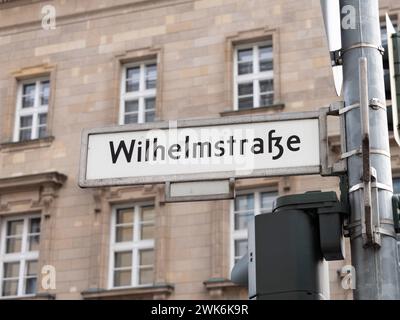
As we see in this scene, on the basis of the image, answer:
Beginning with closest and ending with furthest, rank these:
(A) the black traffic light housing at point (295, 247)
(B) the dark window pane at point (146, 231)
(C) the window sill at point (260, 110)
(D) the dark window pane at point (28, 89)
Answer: (A) the black traffic light housing at point (295, 247) < (C) the window sill at point (260, 110) < (B) the dark window pane at point (146, 231) < (D) the dark window pane at point (28, 89)

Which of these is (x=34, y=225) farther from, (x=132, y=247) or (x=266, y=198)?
(x=266, y=198)

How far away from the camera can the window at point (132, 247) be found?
63.0 ft

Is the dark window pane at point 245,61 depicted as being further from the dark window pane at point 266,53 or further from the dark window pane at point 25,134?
the dark window pane at point 25,134

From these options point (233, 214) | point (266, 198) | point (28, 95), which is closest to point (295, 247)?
point (233, 214)

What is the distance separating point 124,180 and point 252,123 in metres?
0.85

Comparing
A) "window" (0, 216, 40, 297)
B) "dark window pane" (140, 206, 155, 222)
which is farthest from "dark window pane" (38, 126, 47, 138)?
"dark window pane" (140, 206, 155, 222)

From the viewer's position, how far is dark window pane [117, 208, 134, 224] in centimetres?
1980

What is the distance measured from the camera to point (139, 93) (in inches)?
822

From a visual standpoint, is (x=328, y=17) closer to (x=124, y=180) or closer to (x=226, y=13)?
(x=124, y=180)

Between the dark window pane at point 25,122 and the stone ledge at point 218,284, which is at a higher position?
the dark window pane at point 25,122

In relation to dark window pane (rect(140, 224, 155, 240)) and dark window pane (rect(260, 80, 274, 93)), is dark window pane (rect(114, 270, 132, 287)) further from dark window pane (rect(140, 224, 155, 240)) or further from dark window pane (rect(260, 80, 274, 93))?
dark window pane (rect(260, 80, 274, 93))

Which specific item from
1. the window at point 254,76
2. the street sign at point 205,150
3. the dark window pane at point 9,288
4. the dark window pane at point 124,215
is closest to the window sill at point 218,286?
the dark window pane at point 124,215

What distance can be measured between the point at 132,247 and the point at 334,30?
15115 millimetres

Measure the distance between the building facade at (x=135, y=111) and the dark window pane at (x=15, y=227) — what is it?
0.10ft
